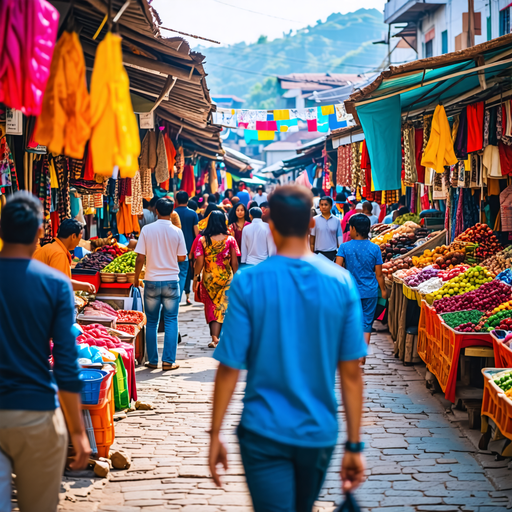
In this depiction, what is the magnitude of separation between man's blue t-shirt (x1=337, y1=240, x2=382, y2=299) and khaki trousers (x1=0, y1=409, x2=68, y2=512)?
5130mm

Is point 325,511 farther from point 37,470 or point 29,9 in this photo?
point 29,9

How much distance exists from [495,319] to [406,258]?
4735 mm

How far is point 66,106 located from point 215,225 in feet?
18.2

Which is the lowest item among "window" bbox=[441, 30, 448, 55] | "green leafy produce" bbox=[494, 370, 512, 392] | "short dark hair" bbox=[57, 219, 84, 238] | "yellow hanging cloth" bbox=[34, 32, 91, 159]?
"green leafy produce" bbox=[494, 370, 512, 392]

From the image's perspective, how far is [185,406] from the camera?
23.8 feet

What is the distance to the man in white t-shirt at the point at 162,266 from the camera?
8391 millimetres

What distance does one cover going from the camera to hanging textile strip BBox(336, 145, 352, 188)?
17073 millimetres

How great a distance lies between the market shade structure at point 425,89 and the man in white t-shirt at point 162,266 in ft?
8.93

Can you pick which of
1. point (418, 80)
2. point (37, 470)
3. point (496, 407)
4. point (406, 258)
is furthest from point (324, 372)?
point (406, 258)

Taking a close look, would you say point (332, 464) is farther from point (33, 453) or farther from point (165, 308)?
point (165, 308)

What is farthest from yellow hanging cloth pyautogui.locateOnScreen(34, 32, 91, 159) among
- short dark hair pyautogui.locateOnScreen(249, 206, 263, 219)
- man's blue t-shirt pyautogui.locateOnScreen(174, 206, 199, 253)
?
man's blue t-shirt pyautogui.locateOnScreen(174, 206, 199, 253)

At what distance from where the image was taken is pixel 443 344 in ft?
23.8

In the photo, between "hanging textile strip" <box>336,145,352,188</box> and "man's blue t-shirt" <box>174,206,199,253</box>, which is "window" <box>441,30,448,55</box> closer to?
"hanging textile strip" <box>336,145,352,188</box>

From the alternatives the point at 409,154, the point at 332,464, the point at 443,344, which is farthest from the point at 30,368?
the point at 409,154
